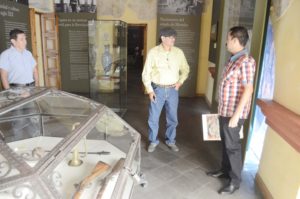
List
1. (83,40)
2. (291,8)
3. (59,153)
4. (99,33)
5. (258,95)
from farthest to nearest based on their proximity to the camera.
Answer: (83,40), (99,33), (258,95), (291,8), (59,153)

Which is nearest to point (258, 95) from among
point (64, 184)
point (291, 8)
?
point (291, 8)

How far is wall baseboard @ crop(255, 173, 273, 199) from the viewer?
7.74 feet

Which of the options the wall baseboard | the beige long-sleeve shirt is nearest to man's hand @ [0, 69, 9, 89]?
the beige long-sleeve shirt

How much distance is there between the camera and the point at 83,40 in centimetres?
650

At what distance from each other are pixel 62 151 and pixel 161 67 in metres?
1.98

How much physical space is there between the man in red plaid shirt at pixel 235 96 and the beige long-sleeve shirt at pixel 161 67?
874 millimetres

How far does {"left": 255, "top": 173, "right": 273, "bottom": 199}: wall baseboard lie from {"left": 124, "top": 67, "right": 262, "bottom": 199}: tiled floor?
5 centimetres

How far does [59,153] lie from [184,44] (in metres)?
5.46

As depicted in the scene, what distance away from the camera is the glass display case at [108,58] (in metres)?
5.04

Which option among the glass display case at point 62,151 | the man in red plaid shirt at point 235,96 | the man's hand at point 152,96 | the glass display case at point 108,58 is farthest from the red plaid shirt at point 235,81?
the glass display case at point 108,58

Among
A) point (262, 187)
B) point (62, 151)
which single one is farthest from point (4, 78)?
point (262, 187)

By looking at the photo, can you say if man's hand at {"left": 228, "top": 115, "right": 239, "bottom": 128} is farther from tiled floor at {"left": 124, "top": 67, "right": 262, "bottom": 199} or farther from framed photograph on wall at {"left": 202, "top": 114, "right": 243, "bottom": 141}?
tiled floor at {"left": 124, "top": 67, "right": 262, "bottom": 199}

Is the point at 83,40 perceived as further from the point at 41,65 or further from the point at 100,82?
the point at 100,82

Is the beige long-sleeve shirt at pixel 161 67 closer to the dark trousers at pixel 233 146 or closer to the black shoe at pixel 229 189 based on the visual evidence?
the dark trousers at pixel 233 146
